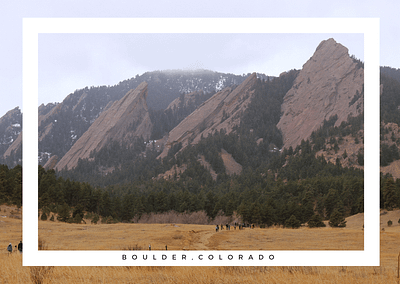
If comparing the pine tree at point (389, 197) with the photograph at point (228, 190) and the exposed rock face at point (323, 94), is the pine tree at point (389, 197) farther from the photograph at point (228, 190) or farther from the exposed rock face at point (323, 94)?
the exposed rock face at point (323, 94)

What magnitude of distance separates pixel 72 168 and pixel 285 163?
327 feet

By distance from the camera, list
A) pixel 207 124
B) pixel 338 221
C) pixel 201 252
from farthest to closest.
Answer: pixel 207 124 → pixel 338 221 → pixel 201 252

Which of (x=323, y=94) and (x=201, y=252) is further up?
(x=323, y=94)

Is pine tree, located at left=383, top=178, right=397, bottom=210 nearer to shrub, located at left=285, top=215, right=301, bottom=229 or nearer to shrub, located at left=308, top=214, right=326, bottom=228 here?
shrub, located at left=308, top=214, right=326, bottom=228

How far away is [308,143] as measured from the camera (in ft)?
416

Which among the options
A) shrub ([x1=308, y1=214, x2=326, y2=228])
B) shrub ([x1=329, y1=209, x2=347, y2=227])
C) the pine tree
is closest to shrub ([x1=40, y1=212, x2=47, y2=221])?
shrub ([x1=308, y1=214, x2=326, y2=228])

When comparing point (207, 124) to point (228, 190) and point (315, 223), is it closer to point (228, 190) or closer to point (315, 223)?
point (228, 190)

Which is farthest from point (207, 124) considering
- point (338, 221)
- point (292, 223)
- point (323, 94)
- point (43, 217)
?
point (43, 217)

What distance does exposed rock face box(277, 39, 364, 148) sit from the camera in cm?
14588

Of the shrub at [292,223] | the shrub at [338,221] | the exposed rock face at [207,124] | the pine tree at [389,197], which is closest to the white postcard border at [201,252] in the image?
the shrub at [338,221]

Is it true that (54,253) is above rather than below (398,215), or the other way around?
above

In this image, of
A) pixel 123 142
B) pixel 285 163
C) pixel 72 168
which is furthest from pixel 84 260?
pixel 123 142

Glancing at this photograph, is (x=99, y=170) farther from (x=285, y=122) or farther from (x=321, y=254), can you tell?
(x=321, y=254)

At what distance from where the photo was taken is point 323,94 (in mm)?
159625
